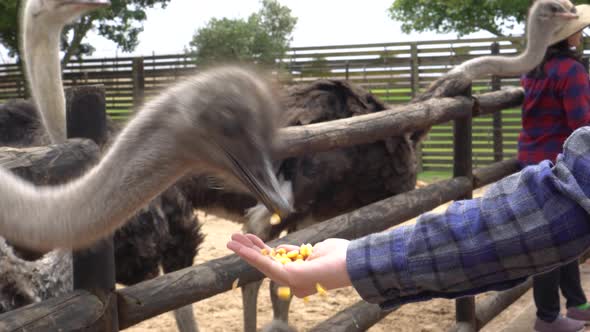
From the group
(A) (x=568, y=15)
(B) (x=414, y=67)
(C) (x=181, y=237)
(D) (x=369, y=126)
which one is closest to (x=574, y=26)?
(A) (x=568, y=15)

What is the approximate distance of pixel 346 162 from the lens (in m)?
4.02

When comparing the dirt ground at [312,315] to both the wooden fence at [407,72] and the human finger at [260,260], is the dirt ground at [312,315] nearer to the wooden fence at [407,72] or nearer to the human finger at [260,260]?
the human finger at [260,260]

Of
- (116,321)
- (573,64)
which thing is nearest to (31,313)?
(116,321)

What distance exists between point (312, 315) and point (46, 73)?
212 centimetres

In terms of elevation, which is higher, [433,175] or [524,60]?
[524,60]

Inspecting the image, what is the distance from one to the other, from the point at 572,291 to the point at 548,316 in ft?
0.89

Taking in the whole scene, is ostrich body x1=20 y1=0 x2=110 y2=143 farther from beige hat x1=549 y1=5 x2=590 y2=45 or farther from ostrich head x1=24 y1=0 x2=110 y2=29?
beige hat x1=549 y1=5 x2=590 y2=45

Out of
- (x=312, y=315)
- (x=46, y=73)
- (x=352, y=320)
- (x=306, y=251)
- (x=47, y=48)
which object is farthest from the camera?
(x=312, y=315)

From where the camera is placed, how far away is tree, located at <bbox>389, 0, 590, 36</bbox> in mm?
17219

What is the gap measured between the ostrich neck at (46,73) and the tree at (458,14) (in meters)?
14.0

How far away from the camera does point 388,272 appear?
142 cm

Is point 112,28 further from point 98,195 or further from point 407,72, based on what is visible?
point 98,195

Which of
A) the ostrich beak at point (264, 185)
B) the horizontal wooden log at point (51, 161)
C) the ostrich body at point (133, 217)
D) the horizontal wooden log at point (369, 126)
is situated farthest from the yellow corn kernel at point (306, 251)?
the ostrich body at point (133, 217)

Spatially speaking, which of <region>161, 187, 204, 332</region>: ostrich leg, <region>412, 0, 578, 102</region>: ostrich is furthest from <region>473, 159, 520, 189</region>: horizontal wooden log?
<region>161, 187, 204, 332</region>: ostrich leg
